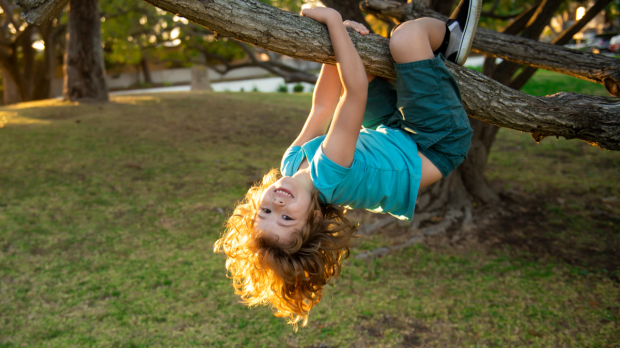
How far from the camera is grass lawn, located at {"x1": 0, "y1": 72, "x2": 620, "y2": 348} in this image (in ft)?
11.1

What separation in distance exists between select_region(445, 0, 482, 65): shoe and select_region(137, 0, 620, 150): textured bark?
4.1 inches

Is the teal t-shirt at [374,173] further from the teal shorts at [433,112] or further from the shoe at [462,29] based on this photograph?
the shoe at [462,29]

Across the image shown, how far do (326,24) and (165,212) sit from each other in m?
3.89

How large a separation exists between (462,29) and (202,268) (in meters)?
3.20

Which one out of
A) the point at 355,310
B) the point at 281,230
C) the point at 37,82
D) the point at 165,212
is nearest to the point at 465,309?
the point at 355,310

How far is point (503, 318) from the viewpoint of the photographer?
3586mm

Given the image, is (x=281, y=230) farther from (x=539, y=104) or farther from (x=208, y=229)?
(x=208, y=229)

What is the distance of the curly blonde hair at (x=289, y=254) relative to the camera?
7.90ft

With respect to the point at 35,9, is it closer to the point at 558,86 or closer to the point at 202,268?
the point at 202,268

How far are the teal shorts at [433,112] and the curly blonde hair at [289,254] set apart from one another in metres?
0.65

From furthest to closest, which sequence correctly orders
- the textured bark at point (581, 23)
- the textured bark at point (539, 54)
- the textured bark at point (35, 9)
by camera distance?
the textured bark at point (581, 23) → the textured bark at point (539, 54) → the textured bark at point (35, 9)

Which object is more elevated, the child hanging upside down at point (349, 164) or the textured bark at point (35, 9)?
the textured bark at point (35, 9)

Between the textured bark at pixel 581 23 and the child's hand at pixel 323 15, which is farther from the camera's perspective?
the textured bark at pixel 581 23

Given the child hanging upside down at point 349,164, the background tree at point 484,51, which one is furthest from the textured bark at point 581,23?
the child hanging upside down at point 349,164
